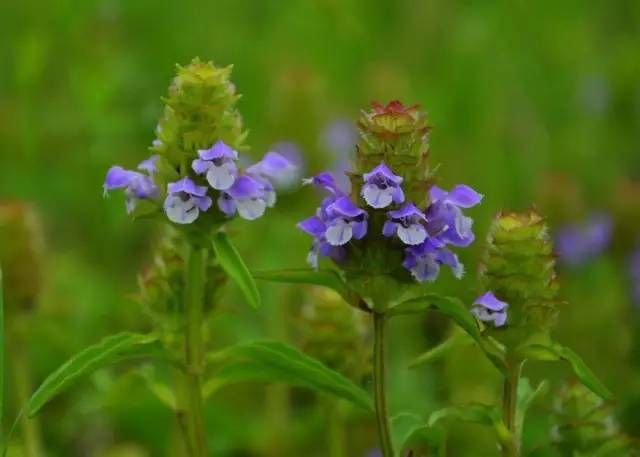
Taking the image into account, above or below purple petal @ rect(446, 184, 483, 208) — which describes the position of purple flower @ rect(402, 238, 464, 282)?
below

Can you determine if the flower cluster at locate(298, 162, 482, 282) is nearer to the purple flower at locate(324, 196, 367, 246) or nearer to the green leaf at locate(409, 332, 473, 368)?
the purple flower at locate(324, 196, 367, 246)

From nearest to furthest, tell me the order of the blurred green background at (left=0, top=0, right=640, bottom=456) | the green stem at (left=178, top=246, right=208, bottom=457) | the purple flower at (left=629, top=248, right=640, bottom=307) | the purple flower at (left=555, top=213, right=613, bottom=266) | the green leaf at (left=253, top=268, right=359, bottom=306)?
the green leaf at (left=253, top=268, right=359, bottom=306)
the green stem at (left=178, top=246, right=208, bottom=457)
the blurred green background at (left=0, top=0, right=640, bottom=456)
the purple flower at (left=629, top=248, right=640, bottom=307)
the purple flower at (left=555, top=213, right=613, bottom=266)

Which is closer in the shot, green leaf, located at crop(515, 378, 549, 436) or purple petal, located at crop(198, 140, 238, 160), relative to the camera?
purple petal, located at crop(198, 140, 238, 160)

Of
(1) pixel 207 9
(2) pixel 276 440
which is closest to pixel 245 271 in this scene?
(2) pixel 276 440

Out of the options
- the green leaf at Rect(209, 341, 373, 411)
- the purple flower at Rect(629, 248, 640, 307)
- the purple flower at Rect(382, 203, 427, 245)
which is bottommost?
the green leaf at Rect(209, 341, 373, 411)

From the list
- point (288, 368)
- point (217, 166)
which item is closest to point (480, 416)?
point (288, 368)

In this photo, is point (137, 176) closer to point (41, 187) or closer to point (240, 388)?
point (240, 388)

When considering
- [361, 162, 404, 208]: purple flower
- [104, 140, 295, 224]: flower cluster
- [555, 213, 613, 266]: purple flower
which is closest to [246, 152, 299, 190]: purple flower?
[104, 140, 295, 224]: flower cluster

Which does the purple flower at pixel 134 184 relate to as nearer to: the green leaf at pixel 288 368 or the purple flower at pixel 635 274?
the green leaf at pixel 288 368
